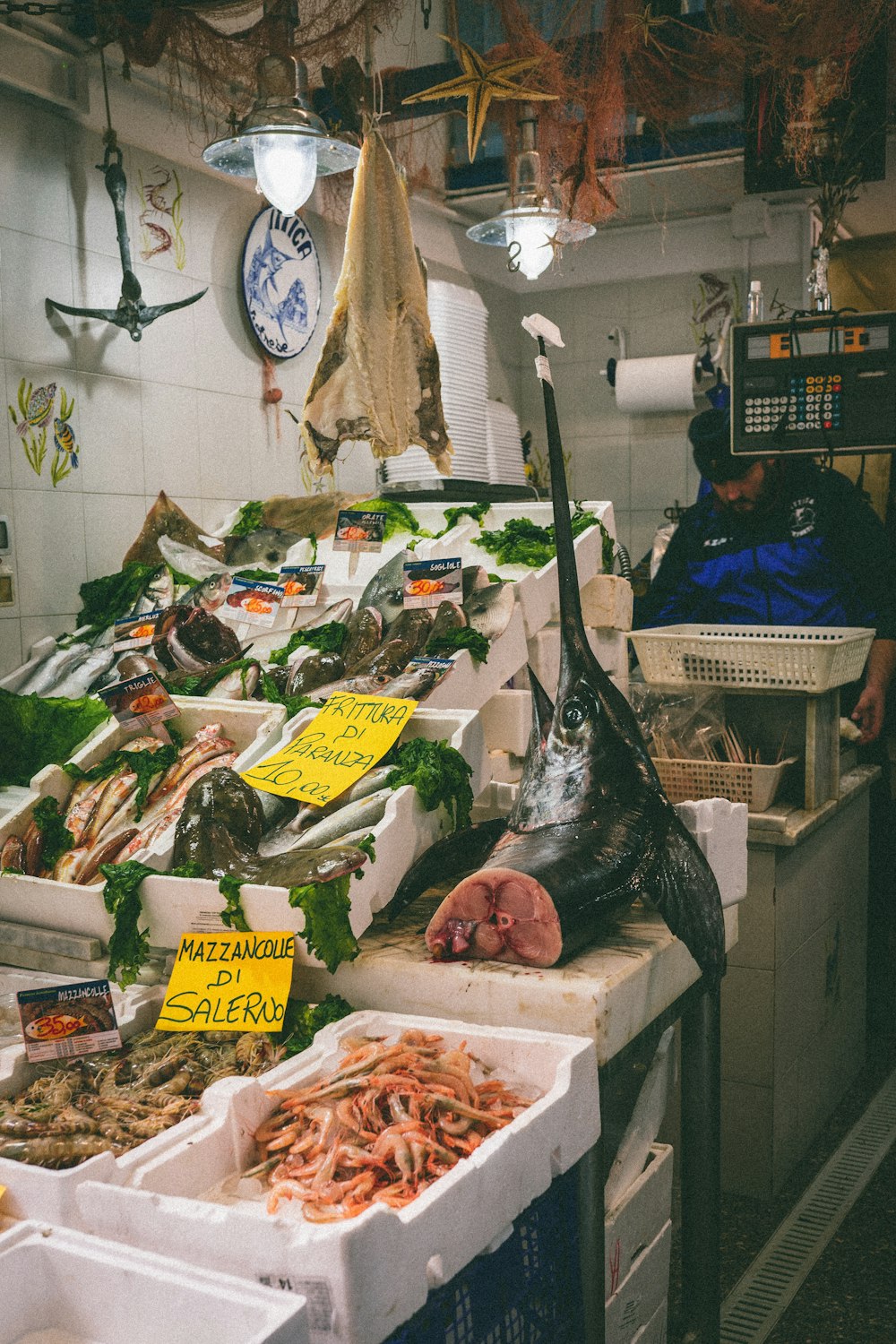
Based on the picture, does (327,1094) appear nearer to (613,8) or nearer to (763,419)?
(613,8)

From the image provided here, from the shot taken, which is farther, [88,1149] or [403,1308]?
[88,1149]

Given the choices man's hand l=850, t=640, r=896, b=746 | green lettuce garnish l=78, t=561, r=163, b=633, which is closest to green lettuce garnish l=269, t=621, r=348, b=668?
green lettuce garnish l=78, t=561, r=163, b=633

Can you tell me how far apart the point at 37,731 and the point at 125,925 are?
118 centimetres

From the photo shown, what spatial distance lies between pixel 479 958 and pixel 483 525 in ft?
7.53

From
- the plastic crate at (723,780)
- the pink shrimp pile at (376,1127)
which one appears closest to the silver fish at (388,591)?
the plastic crate at (723,780)

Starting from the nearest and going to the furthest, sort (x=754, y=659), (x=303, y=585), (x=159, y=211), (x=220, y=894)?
(x=220, y=894)
(x=754, y=659)
(x=303, y=585)
(x=159, y=211)

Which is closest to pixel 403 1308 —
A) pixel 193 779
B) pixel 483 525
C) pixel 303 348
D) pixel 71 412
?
pixel 193 779

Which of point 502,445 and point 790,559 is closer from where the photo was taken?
point 790,559

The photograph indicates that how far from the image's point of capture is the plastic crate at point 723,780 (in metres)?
3.63

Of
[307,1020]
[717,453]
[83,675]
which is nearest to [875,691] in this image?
[717,453]

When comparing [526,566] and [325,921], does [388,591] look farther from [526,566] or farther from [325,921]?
[325,921]

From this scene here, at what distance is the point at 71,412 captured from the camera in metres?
4.66

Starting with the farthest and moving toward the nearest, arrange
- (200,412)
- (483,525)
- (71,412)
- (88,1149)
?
(200,412), (71,412), (483,525), (88,1149)

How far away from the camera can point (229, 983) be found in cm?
212
